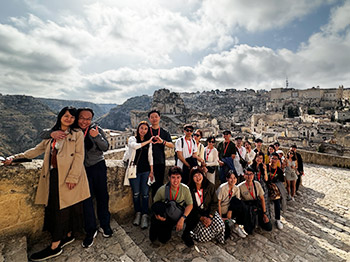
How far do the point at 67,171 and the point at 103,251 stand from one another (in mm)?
1232

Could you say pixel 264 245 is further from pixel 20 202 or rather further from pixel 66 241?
pixel 20 202

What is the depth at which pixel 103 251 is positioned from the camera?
2443mm

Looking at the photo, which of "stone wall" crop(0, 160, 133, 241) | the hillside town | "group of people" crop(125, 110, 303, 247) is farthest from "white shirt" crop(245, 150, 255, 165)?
the hillside town

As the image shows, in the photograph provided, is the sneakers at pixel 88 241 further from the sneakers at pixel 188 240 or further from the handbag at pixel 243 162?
the handbag at pixel 243 162

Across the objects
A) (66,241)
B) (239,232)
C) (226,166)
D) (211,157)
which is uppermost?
(211,157)

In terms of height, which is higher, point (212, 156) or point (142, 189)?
point (212, 156)

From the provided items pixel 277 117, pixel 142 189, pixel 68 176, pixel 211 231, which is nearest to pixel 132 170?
pixel 142 189

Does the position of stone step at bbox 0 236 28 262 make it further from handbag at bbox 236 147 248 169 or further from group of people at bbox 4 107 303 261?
handbag at bbox 236 147 248 169

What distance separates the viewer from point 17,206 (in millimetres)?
2479

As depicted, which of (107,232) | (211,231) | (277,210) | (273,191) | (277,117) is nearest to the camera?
(107,232)

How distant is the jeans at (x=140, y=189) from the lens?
3.33 metres

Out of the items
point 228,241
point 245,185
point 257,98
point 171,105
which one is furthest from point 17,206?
point 257,98

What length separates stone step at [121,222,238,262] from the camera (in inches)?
102

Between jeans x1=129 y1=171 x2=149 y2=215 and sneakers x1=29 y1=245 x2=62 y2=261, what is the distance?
133cm
